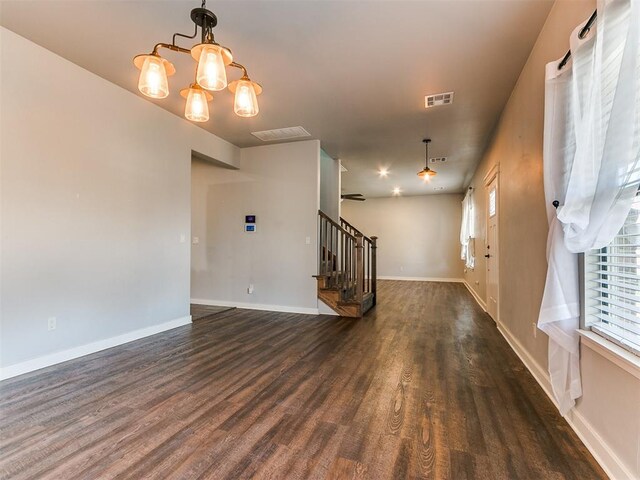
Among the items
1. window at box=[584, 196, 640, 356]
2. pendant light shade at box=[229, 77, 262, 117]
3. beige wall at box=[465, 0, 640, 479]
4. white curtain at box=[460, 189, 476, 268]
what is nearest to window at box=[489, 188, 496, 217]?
beige wall at box=[465, 0, 640, 479]

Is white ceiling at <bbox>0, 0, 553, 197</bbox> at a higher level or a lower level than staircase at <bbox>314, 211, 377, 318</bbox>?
higher

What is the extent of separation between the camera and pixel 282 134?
15.9 ft

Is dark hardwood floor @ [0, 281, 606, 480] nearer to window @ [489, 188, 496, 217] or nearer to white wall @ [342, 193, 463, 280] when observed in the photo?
window @ [489, 188, 496, 217]

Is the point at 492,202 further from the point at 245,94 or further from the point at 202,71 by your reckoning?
the point at 202,71

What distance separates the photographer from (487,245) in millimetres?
5051

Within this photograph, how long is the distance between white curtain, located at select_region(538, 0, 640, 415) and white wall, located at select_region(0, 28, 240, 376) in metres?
3.91

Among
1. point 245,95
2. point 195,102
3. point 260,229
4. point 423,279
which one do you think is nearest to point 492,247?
point 260,229

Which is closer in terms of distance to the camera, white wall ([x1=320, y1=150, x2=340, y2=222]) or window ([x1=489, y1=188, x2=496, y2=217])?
window ([x1=489, y1=188, x2=496, y2=217])

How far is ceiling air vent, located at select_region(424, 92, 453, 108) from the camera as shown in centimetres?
351

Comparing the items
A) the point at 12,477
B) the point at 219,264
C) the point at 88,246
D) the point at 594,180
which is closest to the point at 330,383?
the point at 12,477

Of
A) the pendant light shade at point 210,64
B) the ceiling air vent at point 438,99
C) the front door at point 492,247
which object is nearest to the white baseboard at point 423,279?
the front door at point 492,247

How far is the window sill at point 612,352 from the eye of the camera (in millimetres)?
1330

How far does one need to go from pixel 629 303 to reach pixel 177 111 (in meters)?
4.69

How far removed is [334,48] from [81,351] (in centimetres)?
372
